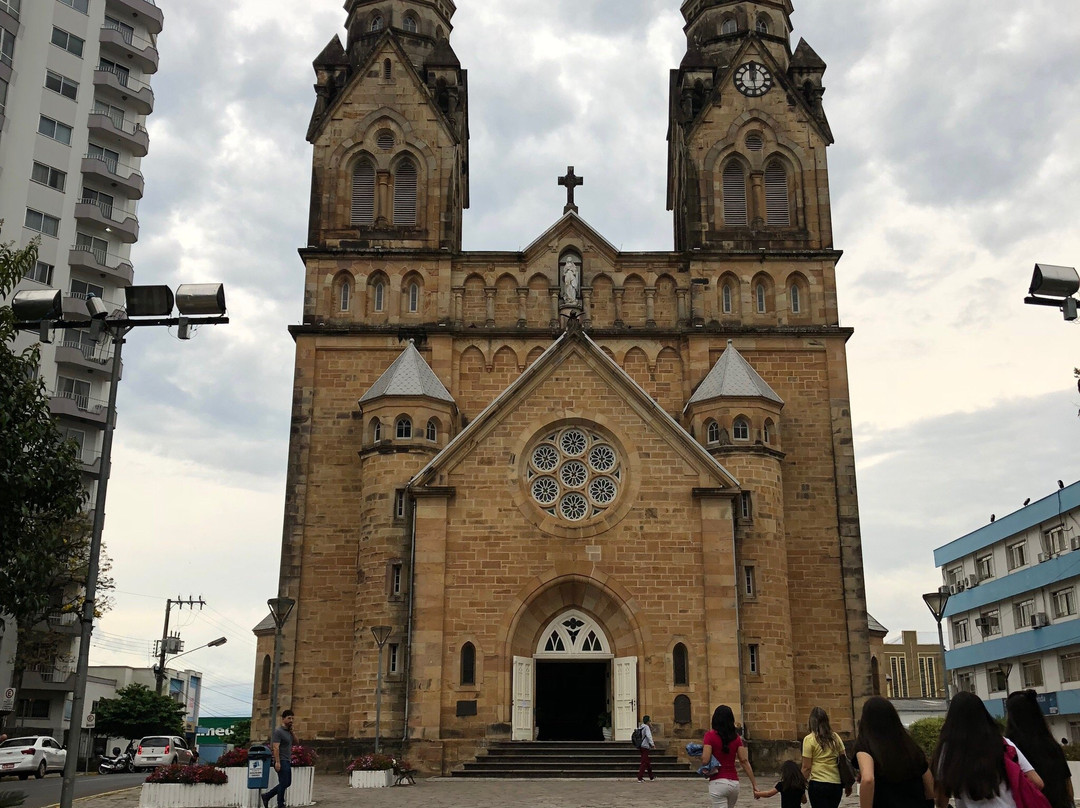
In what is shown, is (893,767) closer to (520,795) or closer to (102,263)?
(520,795)

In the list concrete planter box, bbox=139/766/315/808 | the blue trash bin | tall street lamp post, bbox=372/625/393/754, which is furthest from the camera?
tall street lamp post, bbox=372/625/393/754

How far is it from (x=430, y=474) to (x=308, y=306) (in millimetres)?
9047

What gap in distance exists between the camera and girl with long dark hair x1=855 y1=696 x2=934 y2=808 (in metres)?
8.51

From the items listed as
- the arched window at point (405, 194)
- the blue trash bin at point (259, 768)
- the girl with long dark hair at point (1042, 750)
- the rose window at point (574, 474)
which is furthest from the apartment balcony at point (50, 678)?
the girl with long dark hair at point (1042, 750)

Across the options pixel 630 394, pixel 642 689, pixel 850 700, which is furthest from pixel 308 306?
pixel 850 700

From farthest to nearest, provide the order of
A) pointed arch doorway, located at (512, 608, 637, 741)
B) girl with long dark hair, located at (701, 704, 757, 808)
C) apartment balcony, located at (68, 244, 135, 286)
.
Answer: apartment balcony, located at (68, 244, 135, 286) → pointed arch doorway, located at (512, 608, 637, 741) → girl with long dark hair, located at (701, 704, 757, 808)

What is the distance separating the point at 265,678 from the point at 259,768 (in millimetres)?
16448

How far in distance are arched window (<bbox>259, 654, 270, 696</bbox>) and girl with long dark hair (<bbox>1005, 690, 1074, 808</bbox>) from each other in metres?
29.6

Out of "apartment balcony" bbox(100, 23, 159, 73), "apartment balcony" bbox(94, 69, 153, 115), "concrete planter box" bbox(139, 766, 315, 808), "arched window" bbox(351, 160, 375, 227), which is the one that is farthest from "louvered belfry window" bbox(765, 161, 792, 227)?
"apartment balcony" bbox(100, 23, 159, 73)

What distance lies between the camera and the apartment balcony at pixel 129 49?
61862 millimetres

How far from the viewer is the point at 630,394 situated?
109 feet

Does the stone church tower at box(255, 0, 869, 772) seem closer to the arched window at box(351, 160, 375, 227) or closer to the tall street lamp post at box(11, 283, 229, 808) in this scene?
the arched window at box(351, 160, 375, 227)

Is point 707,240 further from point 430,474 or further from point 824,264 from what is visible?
point 430,474

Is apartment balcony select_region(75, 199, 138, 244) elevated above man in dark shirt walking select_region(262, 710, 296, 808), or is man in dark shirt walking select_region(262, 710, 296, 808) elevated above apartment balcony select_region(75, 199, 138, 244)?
apartment balcony select_region(75, 199, 138, 244)
